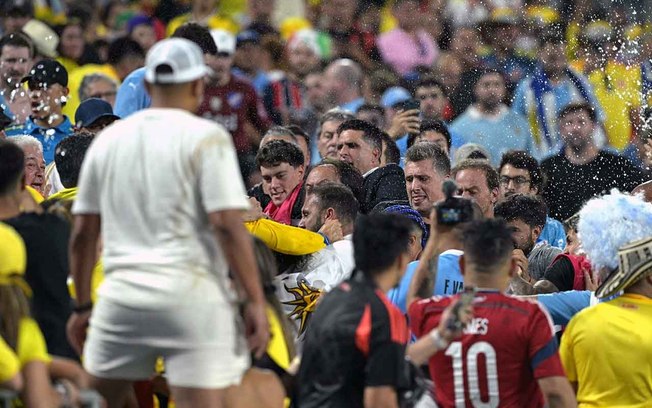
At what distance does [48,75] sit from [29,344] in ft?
20.1

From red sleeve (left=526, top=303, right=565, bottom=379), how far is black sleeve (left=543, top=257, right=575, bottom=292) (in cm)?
200

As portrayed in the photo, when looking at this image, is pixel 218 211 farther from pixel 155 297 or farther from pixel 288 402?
pixel 288 402

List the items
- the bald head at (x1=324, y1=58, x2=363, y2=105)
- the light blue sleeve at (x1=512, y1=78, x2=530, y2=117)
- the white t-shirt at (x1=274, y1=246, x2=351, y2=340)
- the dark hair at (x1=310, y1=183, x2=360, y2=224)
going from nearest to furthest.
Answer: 1. the white t-shirt at (x1=274, y1=246, x2=351, y2=340)
2. the dark hair at (x1=310, y1=183, x2=360, y2=224)
3. the light blue sleeve at (x1=512, y1=78, x2=530, y2=117)
4. the bald head at (x1=324, y1=58, x2=363, y2=105)

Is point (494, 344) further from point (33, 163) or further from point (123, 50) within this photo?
point (123, 50)

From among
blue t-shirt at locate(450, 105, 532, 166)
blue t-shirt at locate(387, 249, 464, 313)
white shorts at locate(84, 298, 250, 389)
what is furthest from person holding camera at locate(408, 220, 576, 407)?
blue t-shirt at locate(450, 105, 532, 166)

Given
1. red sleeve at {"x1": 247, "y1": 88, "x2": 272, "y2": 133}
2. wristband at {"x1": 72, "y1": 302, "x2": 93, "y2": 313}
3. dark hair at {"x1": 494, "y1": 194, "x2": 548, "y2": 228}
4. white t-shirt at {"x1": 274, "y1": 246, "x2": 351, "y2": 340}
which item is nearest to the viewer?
wristband at {"x1": 72, "y1": 302, "x2": 93, "y2": 313}

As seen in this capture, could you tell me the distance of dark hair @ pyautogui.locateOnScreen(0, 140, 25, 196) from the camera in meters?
6.51

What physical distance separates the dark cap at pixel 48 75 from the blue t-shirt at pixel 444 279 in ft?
14.8

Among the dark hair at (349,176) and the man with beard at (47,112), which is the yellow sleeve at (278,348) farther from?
the man with beard at (47,112)

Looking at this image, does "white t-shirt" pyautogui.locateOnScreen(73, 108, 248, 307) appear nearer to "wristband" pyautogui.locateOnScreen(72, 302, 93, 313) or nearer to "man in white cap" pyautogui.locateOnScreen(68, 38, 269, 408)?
"man in white cap" pyautogui.locateOnScreen(68, 38, 269, 408)

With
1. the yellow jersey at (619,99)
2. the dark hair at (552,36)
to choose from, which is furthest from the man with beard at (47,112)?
the dark hair at (552,36)

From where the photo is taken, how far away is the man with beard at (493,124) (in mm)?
14656

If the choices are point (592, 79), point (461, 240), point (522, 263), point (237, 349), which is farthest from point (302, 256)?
point (592, 79)

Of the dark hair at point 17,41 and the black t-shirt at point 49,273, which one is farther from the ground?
the dark hair at point 17,41
